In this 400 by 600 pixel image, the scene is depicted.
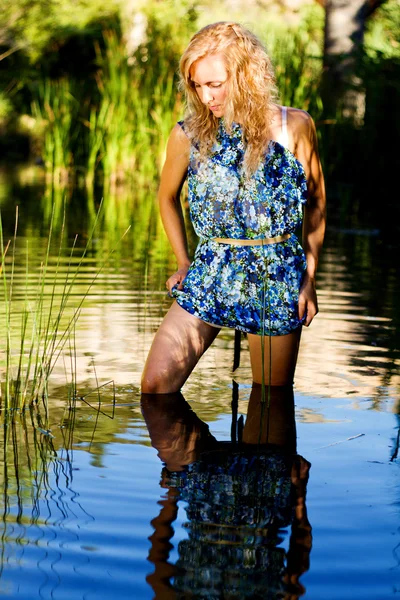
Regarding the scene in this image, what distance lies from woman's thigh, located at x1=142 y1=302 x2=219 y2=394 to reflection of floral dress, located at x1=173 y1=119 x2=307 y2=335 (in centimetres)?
4

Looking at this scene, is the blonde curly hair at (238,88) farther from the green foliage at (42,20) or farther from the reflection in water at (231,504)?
the green foliage at (42,20)

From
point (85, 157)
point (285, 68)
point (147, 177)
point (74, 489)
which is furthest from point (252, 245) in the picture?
point (85, 157)

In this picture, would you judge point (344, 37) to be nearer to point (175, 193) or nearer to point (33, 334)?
point (175, 193)

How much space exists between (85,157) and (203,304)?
383 inches

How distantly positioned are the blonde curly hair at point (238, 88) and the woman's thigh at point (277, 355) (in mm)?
548

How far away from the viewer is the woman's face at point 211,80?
325 cm

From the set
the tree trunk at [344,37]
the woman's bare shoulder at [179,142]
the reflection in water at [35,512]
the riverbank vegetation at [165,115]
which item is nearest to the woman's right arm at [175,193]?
the woman's bare shoulder at [179,142]

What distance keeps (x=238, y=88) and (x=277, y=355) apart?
86 cm

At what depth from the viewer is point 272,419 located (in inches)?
128

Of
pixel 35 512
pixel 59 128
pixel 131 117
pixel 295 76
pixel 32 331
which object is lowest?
pixel 35 512

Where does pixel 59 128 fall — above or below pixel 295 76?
below

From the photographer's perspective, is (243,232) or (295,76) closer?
(243,232)

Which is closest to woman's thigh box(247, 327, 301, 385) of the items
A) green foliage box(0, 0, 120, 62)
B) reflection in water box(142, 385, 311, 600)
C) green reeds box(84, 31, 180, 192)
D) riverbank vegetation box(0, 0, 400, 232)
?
reflection in water box(142, 385, 311, 600)

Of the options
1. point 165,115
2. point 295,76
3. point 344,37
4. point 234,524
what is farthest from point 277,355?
point 344,37
